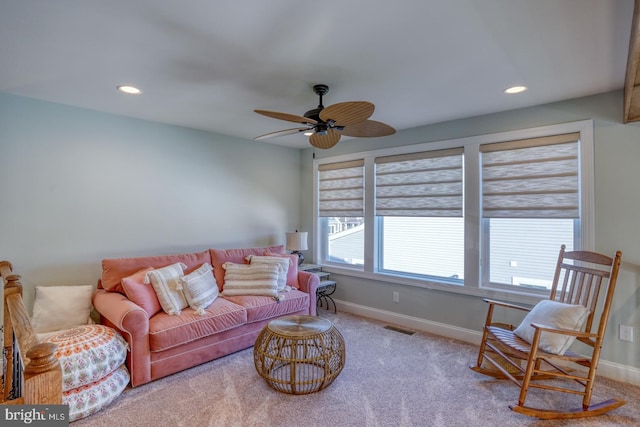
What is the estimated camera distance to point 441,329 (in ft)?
12.4

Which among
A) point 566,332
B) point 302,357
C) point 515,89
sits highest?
point 515,89

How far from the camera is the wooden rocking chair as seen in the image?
7.50 ft

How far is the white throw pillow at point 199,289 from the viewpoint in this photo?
310 cm

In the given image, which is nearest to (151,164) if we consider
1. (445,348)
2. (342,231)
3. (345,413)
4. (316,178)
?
(316,178)

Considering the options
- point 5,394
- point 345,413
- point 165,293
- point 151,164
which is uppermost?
point 151,164

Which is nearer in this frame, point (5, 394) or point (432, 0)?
point (432, 0)

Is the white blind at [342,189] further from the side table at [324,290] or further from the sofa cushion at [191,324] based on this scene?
the sofa cushion at [191,324]

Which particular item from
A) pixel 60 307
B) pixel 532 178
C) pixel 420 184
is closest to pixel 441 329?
pixel 420 184

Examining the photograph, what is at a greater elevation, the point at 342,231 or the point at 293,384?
the point at 342,231

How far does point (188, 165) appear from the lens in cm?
410

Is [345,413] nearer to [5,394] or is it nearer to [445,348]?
[445,348]

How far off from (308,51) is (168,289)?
7.90 ft

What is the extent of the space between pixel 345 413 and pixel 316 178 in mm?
3527

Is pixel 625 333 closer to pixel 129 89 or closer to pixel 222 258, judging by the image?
pixel 222 258
